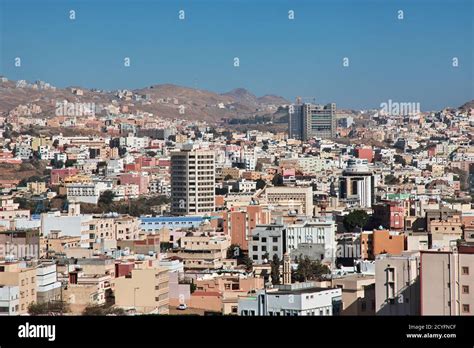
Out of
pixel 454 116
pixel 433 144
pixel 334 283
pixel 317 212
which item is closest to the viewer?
pixel 334 283

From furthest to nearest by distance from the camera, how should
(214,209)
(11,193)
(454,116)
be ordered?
(454,116) < (11,193) < (214,209)

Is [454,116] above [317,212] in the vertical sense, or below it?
above

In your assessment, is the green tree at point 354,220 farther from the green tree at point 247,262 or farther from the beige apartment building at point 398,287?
the beige apartment building at point 398,287

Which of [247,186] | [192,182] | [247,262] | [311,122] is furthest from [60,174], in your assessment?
[247,262]

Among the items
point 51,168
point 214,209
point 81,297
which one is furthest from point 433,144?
point 81,297

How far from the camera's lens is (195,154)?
20.0 m

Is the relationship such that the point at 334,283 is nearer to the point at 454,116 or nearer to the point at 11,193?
the point at 11,193

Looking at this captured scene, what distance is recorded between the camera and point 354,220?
14.8 meters

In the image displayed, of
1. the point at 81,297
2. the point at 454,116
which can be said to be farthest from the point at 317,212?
the point at 81,297

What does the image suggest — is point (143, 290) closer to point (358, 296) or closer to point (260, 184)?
point (358, 296)
